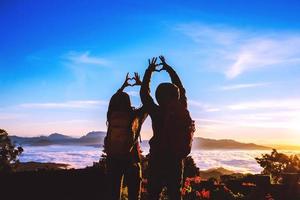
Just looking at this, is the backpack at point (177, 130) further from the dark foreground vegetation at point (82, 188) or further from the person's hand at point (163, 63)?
the dark foreground vegetation at point (82, 188)

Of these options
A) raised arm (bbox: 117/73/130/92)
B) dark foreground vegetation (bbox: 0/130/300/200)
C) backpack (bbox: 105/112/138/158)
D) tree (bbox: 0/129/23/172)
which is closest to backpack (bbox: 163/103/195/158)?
backpack (bbox: 105/112/138/158)

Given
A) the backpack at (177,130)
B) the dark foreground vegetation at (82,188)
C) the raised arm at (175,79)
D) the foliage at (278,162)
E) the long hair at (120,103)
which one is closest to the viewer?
the backpack at (177,130)

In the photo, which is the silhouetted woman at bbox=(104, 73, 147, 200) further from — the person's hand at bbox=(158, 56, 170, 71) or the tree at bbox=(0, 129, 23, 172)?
the tree at bbox=(0, 129, 23, 172)

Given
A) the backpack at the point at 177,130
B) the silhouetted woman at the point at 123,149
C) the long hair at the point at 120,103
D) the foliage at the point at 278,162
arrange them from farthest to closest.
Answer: the foliage at the point at 278,162 → the long hair at the point at 120,103 → the silhouetted woman at the point at 123,149 → the backpack at the point at 177,130

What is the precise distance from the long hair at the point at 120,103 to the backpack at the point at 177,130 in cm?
101

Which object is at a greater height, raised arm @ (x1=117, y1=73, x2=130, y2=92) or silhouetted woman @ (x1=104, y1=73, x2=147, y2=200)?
raised arm @ (x1=117, y1=73, x2=130, y2=92)

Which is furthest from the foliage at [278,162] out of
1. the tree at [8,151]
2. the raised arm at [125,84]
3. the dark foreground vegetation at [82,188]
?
the raised arm at [125,84]

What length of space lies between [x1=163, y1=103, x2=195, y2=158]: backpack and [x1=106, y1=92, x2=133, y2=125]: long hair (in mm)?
1009

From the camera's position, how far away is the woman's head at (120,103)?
6.43 m

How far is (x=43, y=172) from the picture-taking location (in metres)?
12.0

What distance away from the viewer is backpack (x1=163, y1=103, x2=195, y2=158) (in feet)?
18.5

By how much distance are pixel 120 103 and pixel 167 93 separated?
3.55 ft

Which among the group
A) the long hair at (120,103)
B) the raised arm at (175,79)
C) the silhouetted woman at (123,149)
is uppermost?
the raised arm at (175,79)

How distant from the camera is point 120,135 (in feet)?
20.7
